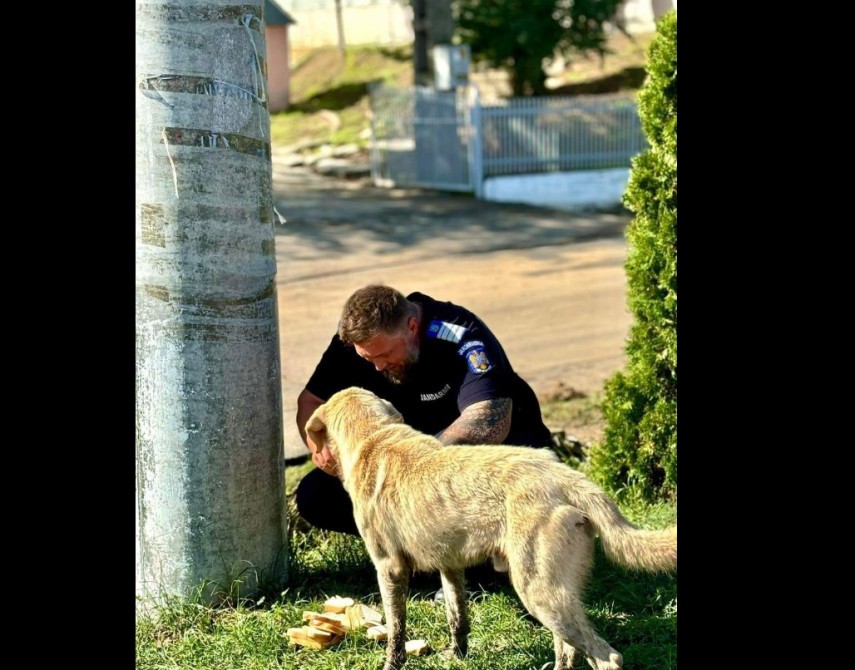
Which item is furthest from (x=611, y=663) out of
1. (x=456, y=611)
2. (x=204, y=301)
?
(x=204, y=301)

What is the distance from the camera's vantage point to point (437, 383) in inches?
181

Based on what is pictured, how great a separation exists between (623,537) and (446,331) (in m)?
1.29

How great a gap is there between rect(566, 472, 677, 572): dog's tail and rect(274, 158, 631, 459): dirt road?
3.59 m

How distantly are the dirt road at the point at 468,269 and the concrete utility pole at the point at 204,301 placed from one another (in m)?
2.49

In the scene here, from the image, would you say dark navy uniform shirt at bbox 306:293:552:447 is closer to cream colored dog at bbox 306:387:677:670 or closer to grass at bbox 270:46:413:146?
cream colored dog at bbox 306:387:677:670

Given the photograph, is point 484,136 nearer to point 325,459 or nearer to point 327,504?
point 327,504

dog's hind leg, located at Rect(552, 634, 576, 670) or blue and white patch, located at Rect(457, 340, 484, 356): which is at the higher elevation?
blue and white patch, located at Rect(457, 340, 484, 356)

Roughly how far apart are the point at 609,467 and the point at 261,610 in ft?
7.06

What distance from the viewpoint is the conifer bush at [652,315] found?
550cm

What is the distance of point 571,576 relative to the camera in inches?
138

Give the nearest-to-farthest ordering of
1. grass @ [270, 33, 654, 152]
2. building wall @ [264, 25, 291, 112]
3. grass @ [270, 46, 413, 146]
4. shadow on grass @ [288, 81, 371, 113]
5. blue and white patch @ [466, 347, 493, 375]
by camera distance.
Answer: blue and white patch @ [466, 347, 493, 375], grass @ [270, 46, 413, 146], grass @ [270, 33, 654, 152], shadow on grass @ [288, 81, 371, 113], building wall @ [264, 25, 291, 112]

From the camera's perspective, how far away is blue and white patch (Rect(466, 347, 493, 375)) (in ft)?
14.3

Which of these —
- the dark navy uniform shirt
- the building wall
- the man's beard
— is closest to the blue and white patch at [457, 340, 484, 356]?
the dark navy uniform shirt
